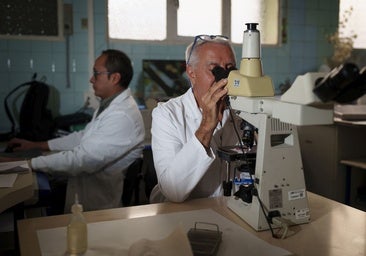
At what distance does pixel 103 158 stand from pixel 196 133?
1.09 meters

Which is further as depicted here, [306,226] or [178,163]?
[178,163]

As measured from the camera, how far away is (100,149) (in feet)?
7.70

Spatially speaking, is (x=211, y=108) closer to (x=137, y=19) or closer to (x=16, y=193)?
(x=16, y=193)

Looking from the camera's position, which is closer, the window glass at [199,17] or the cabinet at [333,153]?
the cabinet at [333,153]

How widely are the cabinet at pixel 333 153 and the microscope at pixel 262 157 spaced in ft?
6.53

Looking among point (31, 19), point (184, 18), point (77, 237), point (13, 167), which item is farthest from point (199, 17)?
point (77, 237)

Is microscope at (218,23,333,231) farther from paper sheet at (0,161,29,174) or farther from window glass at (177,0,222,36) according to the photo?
window glass at (177,0,222,36)

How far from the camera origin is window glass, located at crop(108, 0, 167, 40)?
12.0 ft

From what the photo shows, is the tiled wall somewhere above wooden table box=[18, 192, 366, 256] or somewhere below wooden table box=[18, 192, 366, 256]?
above

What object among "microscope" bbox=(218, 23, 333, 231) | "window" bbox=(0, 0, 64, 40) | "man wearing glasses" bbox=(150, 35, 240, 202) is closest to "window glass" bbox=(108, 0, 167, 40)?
"window" bbox=(0, 0, 64, 40)

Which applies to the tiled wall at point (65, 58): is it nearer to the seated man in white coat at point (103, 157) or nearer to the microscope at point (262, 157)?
the seated man in white coat at point (103, 157)

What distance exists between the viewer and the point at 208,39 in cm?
168

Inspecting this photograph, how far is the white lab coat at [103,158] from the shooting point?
2.34 meters

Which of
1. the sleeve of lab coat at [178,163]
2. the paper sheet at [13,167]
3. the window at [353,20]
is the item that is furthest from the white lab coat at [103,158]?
the window at [353,20]
